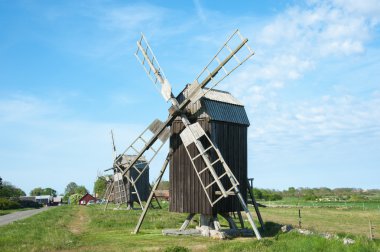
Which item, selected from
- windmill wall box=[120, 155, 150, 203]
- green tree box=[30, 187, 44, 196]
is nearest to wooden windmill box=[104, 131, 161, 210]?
windmill wall box=[120, 155, 150, 203]

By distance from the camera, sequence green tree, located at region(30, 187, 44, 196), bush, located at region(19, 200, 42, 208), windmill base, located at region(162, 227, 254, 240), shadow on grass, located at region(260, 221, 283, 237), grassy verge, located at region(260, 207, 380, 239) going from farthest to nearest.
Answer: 1. green tree, located at region(30, 187, 44, 196)
2. bush, located at region(19, 200, 42, 208)
3. grassy verge, located at region(260, 207, 380, 239)
4. shadow on grass, located at region(260, 221, 283, 237)
5. windmill base, located at region(162, 227, 254, 240)

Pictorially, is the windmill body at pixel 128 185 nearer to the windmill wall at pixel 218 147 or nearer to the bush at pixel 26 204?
the windmill wall at pixel 218 147

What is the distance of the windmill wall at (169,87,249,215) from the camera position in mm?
21141

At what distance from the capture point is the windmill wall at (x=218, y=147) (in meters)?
21.1

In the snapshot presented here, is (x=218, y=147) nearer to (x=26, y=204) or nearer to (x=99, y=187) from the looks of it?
(x=26, y=204)

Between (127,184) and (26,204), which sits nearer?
(127,184)

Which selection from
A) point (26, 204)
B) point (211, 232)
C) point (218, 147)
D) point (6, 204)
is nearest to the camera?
point (211, 232)

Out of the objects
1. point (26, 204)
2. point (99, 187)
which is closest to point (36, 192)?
point (99, 187)

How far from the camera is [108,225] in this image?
87.1 feet

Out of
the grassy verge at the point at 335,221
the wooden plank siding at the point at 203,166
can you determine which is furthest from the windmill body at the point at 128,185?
the wooden plank siding at the point at 203,166

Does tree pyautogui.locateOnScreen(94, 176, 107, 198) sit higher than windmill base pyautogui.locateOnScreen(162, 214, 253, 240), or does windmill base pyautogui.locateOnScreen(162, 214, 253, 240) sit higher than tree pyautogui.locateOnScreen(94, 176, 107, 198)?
tree pyautogui.locateOnScreen(94, 176, 107, 198)

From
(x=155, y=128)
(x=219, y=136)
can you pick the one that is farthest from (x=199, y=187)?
(x=155, y=128)

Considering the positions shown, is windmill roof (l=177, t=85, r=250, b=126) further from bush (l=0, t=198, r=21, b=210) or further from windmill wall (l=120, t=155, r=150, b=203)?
bush (l=0, t=198, r=21, b=210)

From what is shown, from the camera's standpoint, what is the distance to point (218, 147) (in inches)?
837
